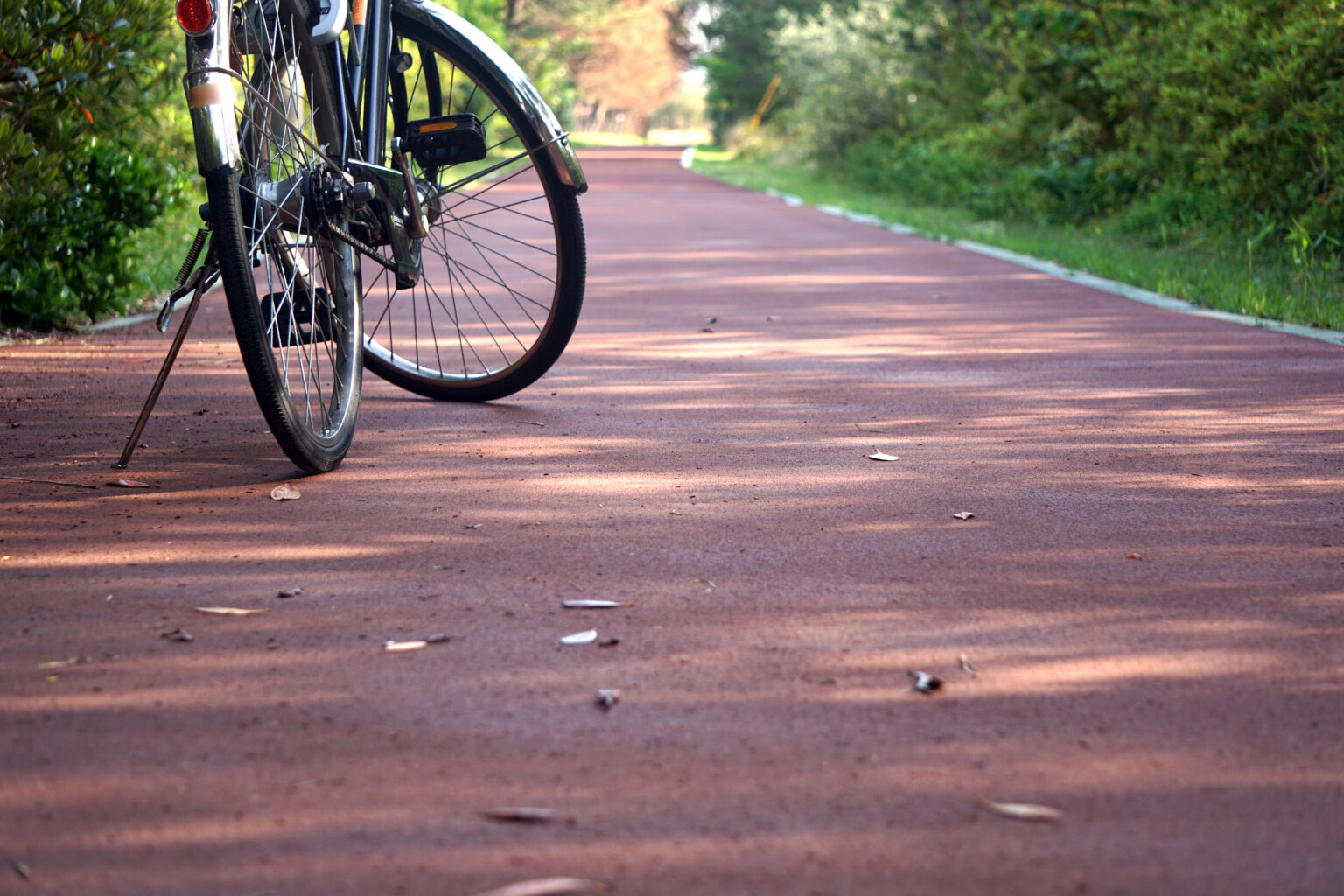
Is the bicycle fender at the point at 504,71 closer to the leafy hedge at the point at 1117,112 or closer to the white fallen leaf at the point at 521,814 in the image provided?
the white fallen leaf at the point at 521,814

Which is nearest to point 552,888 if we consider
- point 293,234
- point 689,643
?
point 689,643

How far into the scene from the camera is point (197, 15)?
3.49 m

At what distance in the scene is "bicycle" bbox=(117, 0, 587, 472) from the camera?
347 cm

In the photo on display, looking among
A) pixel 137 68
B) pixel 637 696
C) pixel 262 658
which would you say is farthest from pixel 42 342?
pixel 637 696

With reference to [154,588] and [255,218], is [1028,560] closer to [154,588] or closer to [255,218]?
[154,588]

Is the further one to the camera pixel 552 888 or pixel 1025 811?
pixel 1025 811

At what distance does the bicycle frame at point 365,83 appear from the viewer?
3.44 metres

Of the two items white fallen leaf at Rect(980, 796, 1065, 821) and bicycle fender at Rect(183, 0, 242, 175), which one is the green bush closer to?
bicycle fender at Rect(183, 0, 242, 175)

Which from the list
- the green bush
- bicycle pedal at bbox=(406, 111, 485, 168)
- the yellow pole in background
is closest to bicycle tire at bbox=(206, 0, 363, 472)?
bicycle pedal at bbox=(406, 111, 485, 168)

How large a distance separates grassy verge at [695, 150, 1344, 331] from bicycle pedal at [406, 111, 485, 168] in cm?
444

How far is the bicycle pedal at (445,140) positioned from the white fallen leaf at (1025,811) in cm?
310

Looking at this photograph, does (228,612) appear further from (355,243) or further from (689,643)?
(355,243)

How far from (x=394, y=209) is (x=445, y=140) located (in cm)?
36

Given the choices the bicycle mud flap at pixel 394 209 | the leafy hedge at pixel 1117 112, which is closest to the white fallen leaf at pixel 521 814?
the bicycle mud flap at pixel 394 209
